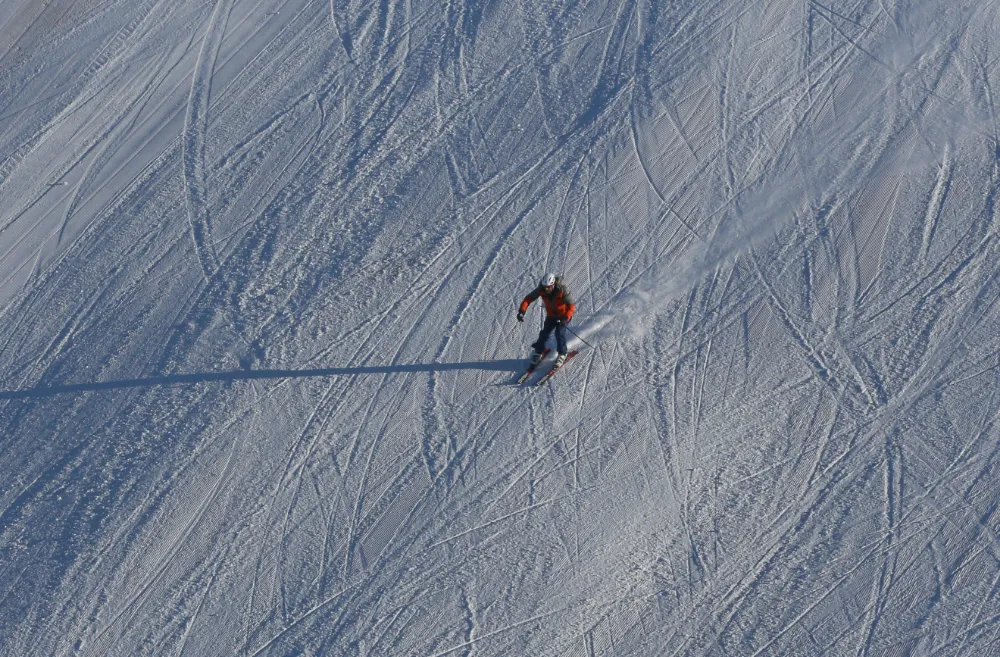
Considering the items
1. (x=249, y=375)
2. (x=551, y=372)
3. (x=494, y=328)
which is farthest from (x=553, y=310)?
(x=249, y=375)

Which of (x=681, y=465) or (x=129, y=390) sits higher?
(x=129, y=390)

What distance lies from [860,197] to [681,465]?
3813 mm

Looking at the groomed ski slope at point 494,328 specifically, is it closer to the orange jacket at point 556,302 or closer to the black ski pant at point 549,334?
the black ski pant at point 549,334

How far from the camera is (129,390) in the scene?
10.1m

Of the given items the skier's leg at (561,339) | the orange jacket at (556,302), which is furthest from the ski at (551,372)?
the orange jacket at (556,302)

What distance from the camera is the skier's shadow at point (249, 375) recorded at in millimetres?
10055

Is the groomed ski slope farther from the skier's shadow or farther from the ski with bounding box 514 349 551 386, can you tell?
the ski with bounding box 514 349 551 386

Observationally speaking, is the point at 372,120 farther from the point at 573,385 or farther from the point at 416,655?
the point at 416,655

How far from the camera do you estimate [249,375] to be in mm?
10117

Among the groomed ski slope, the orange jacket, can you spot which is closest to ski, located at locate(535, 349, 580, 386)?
the groomed ski slope

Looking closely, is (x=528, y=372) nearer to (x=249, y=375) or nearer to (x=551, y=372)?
(x=551, y=372)

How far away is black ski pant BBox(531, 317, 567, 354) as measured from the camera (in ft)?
30.8

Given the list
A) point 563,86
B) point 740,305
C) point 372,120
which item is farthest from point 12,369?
point 740,305

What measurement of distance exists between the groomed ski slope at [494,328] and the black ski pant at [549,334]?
0.46m
